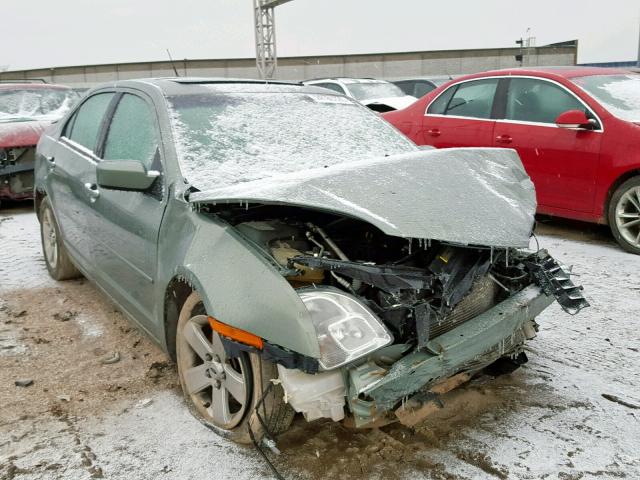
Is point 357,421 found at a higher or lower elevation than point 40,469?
higher

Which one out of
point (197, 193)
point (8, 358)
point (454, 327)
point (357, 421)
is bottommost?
point (8, 358)

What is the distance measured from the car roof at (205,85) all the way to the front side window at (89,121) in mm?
155

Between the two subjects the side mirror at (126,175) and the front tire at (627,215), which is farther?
the front tire at (627,215)

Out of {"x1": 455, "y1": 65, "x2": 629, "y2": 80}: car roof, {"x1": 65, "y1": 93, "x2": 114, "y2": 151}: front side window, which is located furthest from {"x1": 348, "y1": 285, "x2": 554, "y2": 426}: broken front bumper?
{"x1": 455, "y1": 65, "x2": 629, "y2": 80}: car roof

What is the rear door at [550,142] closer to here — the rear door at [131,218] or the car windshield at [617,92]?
the car windshield at [617,92]

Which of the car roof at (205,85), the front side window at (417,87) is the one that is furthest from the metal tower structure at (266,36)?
the car roof at (205,85)

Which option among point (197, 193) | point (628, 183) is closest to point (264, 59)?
point (628, 183)

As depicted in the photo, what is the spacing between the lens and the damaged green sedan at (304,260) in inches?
83.3

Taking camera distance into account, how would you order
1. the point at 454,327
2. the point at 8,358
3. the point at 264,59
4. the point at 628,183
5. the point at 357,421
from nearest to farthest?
the point at 357,421, the point at 454,327, the point at 8,358, the point at 628,183, the point at 264,59

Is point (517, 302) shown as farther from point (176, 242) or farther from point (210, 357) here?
point (176, 242)

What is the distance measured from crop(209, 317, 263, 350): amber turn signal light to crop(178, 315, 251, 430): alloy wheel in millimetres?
133

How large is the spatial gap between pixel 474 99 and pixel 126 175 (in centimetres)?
451

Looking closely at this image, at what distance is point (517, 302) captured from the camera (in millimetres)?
2592

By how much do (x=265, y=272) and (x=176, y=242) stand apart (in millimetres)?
605
